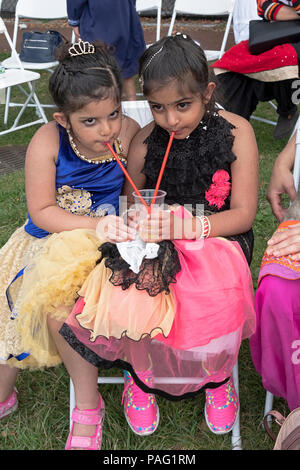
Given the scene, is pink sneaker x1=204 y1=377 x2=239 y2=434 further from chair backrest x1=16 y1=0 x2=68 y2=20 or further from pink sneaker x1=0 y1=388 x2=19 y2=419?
chair backrest x1=16 y1=0 x2=68 y2=20

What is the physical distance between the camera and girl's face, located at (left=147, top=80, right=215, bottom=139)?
1741 mm

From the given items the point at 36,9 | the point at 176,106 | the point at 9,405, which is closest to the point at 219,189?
the point at 176,106

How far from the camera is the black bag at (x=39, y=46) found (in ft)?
16.5

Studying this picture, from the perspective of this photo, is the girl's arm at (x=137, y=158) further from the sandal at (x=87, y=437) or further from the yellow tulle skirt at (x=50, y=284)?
the sandal at (x=87, y=437)

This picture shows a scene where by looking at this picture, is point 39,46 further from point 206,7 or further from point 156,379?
point 156,379

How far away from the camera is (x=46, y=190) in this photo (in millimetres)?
1840

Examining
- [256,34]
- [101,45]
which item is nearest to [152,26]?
[256,34]

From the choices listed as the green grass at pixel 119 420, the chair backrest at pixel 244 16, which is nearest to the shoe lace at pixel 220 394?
the green grass at pixel 119 420

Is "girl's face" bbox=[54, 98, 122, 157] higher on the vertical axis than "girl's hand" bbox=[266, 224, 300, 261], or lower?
higher

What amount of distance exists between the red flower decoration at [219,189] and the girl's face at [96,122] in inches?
→ 15.7

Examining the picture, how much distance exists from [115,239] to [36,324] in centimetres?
38

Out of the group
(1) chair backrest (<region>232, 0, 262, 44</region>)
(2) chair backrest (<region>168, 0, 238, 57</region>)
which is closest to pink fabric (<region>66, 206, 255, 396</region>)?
(1) chair backrest (<region>232, 0, 262, 44</region>)

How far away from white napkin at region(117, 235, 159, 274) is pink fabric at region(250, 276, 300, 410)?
1.25ft
